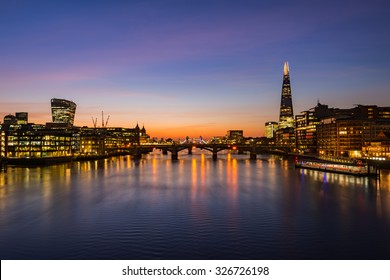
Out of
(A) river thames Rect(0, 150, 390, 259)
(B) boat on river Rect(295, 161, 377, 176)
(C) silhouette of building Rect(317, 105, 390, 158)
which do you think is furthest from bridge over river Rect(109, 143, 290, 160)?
(A) river thames Rect(0, 150, 390, 259)

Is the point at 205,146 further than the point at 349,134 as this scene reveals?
Yes

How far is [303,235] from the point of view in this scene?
2494cm

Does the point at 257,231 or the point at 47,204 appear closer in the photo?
the point at 257,231

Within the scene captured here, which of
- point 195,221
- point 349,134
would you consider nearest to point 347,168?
point 195,221

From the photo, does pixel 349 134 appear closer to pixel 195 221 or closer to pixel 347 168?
pixel 347 168

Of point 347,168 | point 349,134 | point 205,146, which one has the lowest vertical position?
point 347,168

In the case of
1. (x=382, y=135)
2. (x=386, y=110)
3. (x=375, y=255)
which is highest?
(x=386, y=110)

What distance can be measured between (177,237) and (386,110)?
149 meters

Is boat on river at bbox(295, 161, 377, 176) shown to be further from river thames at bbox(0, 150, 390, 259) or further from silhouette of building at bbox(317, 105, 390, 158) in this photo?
silhouette of building at bbox(317, 105, 390, 158)

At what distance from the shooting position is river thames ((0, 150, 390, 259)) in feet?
70.8

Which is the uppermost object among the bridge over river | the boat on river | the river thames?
the bridge over river

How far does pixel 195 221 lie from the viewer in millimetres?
29016
